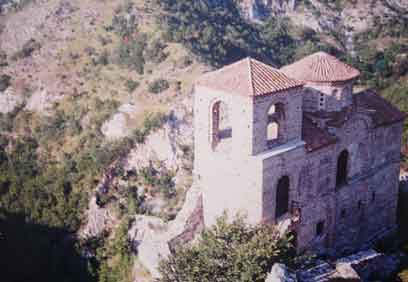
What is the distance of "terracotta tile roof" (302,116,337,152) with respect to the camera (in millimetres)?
19375

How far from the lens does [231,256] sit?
17422mm

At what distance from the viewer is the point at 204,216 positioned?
Result: 20125 mm

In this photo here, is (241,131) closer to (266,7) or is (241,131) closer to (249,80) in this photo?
(249,80)

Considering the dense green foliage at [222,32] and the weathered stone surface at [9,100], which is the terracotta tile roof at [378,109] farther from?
the weathered stone surface at [9,100]

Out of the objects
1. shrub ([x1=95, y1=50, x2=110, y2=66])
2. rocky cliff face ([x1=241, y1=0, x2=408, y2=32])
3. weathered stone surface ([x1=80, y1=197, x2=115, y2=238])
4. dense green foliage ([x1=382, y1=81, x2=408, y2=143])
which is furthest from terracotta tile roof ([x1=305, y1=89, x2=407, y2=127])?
rocky cliff face ([x1=241, y1=0, x2=408, y2=32])

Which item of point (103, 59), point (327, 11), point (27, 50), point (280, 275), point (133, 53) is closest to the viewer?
point (280, 275)

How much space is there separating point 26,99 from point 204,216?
3192 centimetres

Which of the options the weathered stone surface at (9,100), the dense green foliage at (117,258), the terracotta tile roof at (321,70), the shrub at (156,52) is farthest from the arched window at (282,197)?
the weathered stone surface at (9,100)

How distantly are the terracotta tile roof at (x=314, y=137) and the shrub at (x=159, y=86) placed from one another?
21.1 metres

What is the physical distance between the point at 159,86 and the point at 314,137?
73.2 ft

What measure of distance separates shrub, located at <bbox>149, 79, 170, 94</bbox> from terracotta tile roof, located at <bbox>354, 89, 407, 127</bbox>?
1952 cm

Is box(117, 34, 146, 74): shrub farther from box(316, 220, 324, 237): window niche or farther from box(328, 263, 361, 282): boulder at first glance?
box(328, 263, 361, 282): boulder

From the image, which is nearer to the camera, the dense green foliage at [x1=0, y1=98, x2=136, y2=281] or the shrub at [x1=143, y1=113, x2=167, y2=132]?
the dense green foliage at [x1=0, y1=98, x2=136, y2=281]

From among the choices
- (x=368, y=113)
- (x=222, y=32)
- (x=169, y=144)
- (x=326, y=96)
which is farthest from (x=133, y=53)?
(x=368, y=113)
